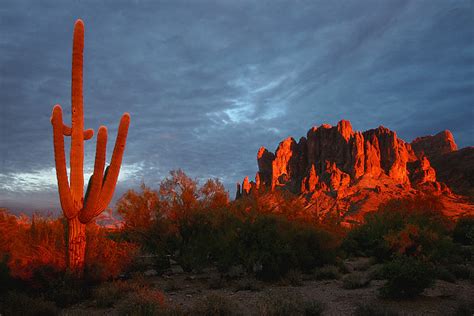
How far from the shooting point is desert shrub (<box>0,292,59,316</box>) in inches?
337

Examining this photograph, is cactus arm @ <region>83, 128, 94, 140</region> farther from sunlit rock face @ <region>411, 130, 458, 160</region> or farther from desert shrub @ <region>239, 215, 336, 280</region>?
sunlit rock face @ <region>411, 130, 458, 160</region>

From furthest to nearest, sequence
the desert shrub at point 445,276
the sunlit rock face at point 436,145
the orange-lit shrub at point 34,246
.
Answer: the sunlit rock face at point 436,145, the desert shrub at point 445,276, the orange-lit shrub at point 34,246

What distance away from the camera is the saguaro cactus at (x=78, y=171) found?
11.6 metres

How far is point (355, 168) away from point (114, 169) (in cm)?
9318

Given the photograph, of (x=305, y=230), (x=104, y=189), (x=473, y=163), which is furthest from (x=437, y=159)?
(x=104, y=189)

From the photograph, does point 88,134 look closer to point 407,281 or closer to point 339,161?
point 407,281

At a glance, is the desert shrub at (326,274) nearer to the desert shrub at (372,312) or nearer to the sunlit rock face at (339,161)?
the desert shrub at (372,312)

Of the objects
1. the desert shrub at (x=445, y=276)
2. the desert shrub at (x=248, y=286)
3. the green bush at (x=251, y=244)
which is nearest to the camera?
the desert shrub at (x=248, y=286)

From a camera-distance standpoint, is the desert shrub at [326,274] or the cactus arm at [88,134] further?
the desert shrub at [326,274]

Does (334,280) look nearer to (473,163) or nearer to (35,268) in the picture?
(35,268)

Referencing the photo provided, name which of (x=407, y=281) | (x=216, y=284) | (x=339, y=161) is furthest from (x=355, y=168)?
(x=407, y=281)

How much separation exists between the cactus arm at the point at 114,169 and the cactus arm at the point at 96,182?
27 cm

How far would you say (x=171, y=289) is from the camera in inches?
504

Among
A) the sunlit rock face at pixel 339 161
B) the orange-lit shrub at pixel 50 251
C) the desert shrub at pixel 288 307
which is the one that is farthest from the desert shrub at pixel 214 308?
the sunlit rock face at pixel 339 161
